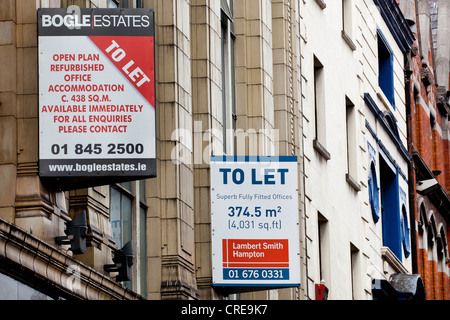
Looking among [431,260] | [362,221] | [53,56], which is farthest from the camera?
[431,260]

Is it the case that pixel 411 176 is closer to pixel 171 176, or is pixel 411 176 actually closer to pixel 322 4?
pixel 322 4

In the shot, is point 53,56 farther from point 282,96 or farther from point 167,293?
point 282,96

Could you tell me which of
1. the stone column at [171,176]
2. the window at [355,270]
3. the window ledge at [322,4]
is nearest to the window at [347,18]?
the window ledge at [322,4]

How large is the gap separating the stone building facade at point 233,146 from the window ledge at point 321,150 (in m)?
Answer: 0.06

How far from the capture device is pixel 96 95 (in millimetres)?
18469

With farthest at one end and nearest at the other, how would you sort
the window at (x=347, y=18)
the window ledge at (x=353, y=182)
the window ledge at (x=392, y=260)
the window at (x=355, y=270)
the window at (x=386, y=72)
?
1. the window at (x=386, y=72)
2. the window ledge at (x=392, y=260)
3. the window at (x=347, y=18)
4. the window at (x=355, y=270)
5. the window ledge at (x=353, y=182)

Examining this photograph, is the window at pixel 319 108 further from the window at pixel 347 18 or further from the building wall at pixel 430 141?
the building wall at pixel 430 141

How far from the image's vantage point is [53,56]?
60.3ft

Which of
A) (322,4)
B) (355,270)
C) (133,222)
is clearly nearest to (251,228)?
(133,222)

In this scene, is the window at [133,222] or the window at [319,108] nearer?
the window at [133,222]

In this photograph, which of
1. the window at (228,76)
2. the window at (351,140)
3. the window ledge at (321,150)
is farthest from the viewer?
the window at (351,140)

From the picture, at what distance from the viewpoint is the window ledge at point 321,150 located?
34725 millimetres

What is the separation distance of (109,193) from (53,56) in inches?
144
